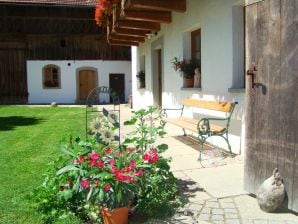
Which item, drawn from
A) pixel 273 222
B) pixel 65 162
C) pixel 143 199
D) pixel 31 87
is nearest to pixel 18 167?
pixel 65 162

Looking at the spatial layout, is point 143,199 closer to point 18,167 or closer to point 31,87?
point 18,167

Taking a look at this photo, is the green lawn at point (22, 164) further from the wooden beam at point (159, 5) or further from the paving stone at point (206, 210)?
the wooden beam at point (159, 5)

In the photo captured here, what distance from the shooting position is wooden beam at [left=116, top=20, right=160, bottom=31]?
35.3ft

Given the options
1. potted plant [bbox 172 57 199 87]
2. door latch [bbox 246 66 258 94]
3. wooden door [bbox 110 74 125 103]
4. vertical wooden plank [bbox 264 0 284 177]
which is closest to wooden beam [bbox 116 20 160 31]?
potted plant [bbox 172 57 199 87]

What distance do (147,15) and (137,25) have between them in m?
1.77

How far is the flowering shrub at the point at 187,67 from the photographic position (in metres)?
8.69

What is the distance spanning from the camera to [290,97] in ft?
11.3

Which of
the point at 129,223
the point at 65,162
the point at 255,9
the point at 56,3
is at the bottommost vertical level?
the point at 129,223

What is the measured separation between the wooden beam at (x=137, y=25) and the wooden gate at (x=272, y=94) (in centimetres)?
716

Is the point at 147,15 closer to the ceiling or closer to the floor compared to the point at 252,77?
closer to the ceiling

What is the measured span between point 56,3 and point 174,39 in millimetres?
17672

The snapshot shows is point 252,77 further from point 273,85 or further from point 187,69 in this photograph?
point 187,69

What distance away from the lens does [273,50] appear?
3.62 metres

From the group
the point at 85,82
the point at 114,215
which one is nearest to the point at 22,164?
the point at 114,215
